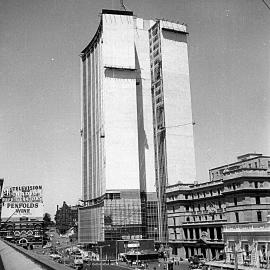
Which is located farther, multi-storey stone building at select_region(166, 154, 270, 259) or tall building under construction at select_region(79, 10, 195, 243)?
tall building under construction at select_region(79, 10, 195, 243)

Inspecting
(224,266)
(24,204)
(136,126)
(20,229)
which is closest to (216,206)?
(224,266)

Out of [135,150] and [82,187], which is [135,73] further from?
[82,187]

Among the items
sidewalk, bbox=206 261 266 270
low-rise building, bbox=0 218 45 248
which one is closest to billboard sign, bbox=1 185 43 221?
low-rise building, bbox=0 218 45 248

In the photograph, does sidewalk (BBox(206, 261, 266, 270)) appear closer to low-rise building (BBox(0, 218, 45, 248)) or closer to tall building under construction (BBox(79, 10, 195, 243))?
tall building under construction (BBox(79, 10, 195, 243))

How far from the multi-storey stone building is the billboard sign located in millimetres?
46411

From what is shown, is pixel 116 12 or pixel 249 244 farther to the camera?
pixel 116 12

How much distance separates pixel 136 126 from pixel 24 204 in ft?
145

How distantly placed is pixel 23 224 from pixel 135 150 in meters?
43.6

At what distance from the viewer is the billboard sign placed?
129500 mm

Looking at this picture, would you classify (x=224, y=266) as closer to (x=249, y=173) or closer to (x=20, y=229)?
(x=249, y=173)

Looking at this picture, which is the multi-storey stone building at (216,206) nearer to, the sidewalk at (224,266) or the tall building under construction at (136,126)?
the sidewalk at (224,266)

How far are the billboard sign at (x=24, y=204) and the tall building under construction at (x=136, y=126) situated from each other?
2007 cm

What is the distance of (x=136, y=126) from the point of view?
13650 centimetres

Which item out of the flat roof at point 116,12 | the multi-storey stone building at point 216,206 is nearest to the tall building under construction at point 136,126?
the flat roof at point 116,12
